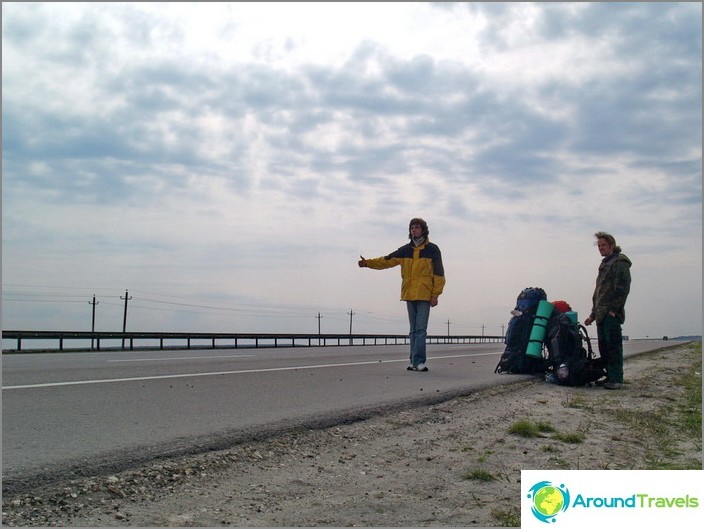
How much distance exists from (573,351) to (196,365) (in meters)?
6.55

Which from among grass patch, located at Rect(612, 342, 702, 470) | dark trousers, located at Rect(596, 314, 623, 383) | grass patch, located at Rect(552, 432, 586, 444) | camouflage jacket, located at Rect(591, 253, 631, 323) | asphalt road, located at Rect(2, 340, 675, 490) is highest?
camouflage jacket, located at Rect(591, 253, 631, 323)

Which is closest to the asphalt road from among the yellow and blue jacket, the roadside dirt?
the roadside dirt

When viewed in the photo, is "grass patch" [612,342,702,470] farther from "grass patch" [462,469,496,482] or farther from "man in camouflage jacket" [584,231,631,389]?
"grass patch" [462,469,496,482]

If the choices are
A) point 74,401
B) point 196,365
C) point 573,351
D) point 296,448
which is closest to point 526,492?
point 296,448

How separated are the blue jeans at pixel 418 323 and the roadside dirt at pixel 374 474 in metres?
4.10

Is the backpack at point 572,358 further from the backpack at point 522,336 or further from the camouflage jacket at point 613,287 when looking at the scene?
the backpack at point 522,336

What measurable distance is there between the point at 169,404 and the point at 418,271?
541cm

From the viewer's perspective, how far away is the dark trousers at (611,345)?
1014 centimetres

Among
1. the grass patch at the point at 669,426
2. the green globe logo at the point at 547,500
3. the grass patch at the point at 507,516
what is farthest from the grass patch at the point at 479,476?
the grass patch at the point at 669,426

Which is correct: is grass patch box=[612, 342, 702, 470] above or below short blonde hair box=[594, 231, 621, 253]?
below

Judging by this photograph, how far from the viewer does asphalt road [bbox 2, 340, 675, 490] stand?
16.9 ft

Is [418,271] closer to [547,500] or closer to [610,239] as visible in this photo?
[610,239]

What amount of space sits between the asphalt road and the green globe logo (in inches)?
103

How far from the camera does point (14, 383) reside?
363 inches
